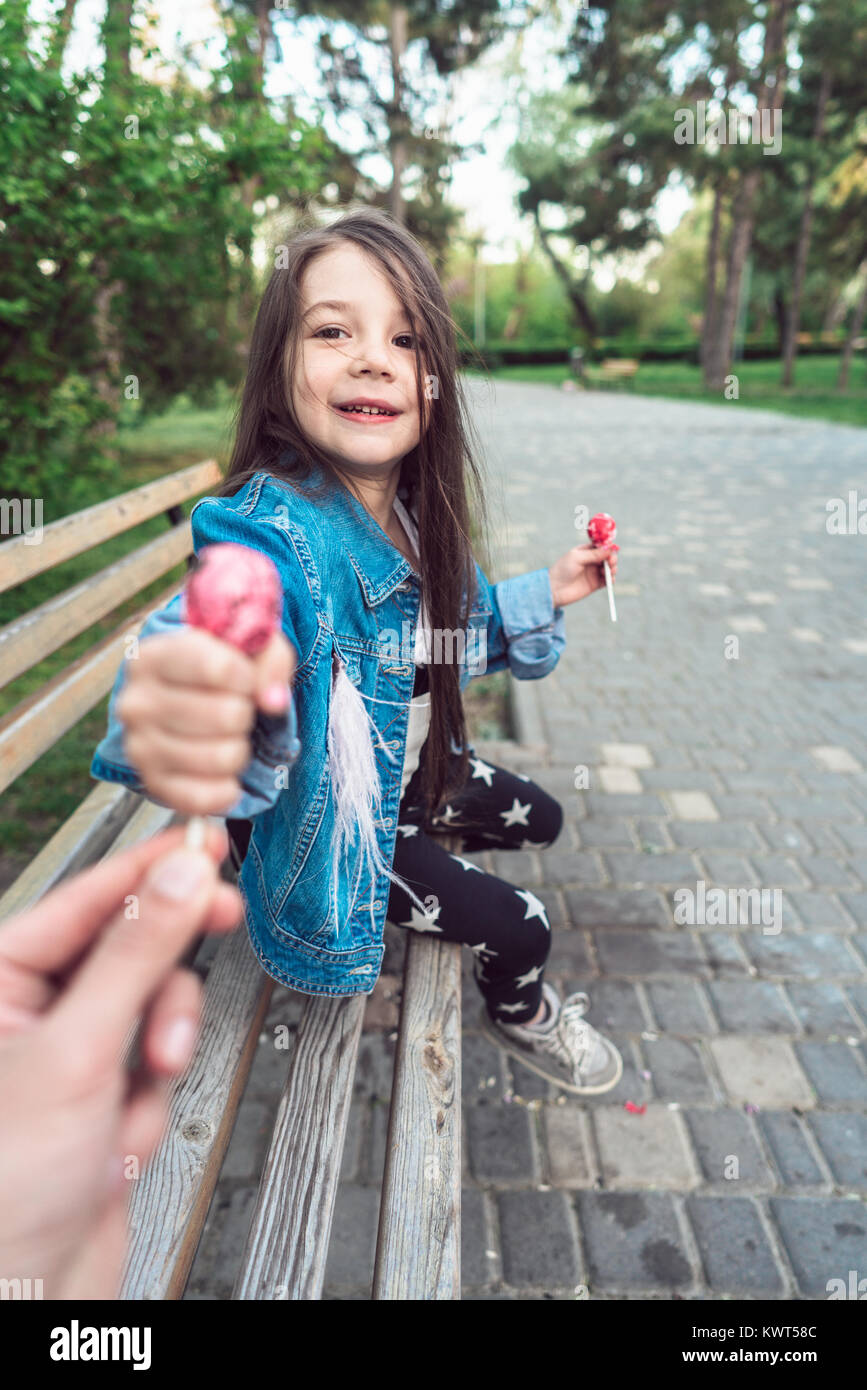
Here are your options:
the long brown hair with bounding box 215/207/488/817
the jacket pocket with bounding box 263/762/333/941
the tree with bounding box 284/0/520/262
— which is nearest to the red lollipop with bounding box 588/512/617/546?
the long brown hair with bounding box 215/207/488/817

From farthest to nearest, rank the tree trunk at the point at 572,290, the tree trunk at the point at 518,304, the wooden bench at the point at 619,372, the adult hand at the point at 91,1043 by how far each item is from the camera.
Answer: the tree trunk at the point at 518,304 → the tree trunk at the point at 572,290 → the wooden bench at the point at 619,372 → the adult hand at the point at 91,1043

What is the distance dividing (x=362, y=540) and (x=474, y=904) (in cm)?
84

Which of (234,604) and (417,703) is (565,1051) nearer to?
(417,703)

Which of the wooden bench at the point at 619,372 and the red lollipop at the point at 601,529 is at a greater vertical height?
the wooden bench at the point at 619,372

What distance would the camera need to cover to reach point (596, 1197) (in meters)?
2.06

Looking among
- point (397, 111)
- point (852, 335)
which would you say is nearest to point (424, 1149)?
point (397, 111)

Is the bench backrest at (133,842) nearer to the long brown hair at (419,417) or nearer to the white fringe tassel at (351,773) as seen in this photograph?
the white fringe tassel at (351,773)

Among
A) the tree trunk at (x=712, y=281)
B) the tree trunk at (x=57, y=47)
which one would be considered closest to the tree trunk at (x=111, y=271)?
the tree trunk at (x=57, y=47)

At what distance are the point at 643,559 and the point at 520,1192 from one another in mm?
5853

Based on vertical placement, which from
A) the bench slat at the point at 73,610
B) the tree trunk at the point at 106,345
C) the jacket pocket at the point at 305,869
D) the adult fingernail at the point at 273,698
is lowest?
the jacket pocket at the point at 305,869

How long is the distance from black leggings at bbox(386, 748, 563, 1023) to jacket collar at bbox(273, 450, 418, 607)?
0.55 metres

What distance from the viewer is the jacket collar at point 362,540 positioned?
1.68m

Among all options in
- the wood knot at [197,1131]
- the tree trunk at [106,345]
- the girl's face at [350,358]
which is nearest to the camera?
the wood knot at [197,1131]

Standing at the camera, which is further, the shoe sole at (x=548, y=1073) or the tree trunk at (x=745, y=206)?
the tree trunk at (x=745, y=206)
